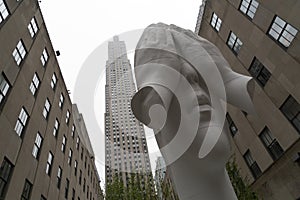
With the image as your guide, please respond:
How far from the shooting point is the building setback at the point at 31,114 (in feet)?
37.1

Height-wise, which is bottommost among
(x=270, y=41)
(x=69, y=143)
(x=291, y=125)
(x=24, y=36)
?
(x=291, y=125)

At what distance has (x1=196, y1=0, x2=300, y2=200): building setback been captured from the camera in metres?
11.7

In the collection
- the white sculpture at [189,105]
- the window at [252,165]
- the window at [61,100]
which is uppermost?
the window at [61,100]

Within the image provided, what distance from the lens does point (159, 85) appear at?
2.81 metres

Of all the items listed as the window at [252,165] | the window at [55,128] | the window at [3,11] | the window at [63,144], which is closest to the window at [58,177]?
the window at [63,144]

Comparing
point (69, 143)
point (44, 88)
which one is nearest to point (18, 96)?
point (44, 88)

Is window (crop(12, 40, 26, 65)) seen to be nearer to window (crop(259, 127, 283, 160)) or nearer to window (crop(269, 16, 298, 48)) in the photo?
window (crop(269, 16, 298, 48))

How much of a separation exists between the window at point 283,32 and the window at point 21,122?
15.8m

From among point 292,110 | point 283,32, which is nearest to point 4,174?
point 292,110

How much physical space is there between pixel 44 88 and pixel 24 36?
414 centimetres

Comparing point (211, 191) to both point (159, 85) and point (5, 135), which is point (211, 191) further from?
point (5, 135)

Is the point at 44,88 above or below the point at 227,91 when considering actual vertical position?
above

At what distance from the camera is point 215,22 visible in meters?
18.5

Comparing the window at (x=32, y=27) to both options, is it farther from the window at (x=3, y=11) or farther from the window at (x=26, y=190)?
the window at (x=26, y=190)
